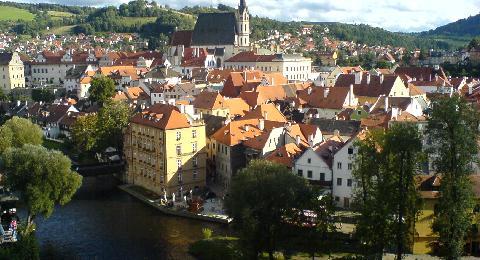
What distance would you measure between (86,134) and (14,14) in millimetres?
160444

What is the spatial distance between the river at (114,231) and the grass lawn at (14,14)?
165 meters

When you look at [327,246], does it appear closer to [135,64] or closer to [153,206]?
[153,206]

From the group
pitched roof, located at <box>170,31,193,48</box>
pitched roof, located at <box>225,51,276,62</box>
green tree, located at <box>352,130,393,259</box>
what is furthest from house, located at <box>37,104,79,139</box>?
pitched roof, located at <box>170,31,193,48</box>

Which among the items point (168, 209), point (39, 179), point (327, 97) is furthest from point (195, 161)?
point (327, 97)

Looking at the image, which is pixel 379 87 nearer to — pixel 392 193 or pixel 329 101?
pixel 329 101

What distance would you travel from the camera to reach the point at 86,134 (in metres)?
50.6

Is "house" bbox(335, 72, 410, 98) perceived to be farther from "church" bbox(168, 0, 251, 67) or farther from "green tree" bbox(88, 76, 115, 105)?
A: "church" bbox(168, 0, 251, 67)

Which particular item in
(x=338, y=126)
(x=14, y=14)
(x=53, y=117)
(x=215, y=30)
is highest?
(x=14, y=14)

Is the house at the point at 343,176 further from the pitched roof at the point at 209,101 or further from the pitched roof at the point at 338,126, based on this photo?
the pitched roof at the point at 209,101

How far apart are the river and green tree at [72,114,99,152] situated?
969 cm

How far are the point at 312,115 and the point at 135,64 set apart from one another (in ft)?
164

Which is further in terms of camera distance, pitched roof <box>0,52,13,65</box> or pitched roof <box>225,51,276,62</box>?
pitched roof <box>225,51,276,62</box>

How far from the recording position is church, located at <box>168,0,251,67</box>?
104 meters

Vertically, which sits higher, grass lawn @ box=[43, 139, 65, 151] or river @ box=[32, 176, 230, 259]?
grass lawn @ box=[43, 139, 65, 151]
